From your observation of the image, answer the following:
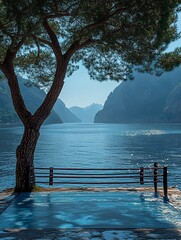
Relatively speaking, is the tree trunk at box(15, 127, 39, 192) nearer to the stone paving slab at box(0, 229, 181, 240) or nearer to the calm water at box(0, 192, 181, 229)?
the calm water at box(0, 192, 181, 229)

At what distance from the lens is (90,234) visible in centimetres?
870

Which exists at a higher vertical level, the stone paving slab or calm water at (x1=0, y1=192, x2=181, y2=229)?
the stone paving slab

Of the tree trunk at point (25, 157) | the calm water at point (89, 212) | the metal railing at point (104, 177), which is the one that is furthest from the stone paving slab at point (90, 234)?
the tree trunk at point (25, 157)

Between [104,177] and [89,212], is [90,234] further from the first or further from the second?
[104,177]

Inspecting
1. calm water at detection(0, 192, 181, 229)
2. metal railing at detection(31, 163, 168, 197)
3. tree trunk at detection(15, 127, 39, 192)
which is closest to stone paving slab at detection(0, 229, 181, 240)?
calm water at detection(0, 192, 181, 229)

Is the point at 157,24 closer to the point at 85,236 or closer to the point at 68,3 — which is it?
the point at 68,3

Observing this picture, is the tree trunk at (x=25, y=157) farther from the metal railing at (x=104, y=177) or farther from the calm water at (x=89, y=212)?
the calm water at (x=89, y=212)

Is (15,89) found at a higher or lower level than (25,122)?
higher

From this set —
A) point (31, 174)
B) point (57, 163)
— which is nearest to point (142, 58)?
point (31, 174)

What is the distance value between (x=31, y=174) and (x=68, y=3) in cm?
825

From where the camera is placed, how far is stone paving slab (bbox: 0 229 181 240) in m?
8.43

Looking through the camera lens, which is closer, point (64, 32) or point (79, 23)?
point (79, 23)

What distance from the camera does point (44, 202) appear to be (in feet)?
41.6

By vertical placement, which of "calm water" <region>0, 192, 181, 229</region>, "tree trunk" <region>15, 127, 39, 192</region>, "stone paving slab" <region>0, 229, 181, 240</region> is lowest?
"calm water" <region>0, 192, 181, 229</region>
